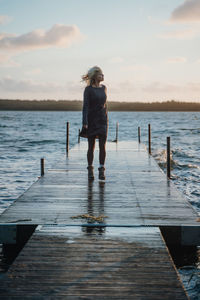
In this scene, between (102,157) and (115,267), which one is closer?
(115,267)

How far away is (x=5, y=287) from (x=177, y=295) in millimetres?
1493

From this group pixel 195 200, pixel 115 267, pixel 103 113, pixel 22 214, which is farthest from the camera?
pixel 195 200

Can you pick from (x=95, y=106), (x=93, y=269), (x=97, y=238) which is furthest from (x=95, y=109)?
(x=93, y=269)

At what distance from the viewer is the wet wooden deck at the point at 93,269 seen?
9.66 ft

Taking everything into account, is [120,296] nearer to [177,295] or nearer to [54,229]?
[177,295]

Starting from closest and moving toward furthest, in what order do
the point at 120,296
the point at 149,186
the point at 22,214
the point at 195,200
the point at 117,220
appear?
1. the point at 120,296
2. the point at 117,220
3. the point at 22,214
4. the point at 149,186
5. the point at 195,200

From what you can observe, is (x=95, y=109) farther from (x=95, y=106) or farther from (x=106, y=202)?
(x=106, y=202)

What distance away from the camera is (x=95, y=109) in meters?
7.16

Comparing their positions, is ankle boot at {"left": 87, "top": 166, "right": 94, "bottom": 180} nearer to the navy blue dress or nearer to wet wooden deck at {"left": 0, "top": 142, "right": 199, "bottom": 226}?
wet wooden deck at {"left": 0, "top": 142, "right": 199, "bottom": 226}

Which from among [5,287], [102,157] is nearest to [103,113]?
[102,157]

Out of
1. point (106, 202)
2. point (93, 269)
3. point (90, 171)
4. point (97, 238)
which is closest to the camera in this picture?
point (93, 269)

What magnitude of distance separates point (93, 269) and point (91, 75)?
4.45 metres

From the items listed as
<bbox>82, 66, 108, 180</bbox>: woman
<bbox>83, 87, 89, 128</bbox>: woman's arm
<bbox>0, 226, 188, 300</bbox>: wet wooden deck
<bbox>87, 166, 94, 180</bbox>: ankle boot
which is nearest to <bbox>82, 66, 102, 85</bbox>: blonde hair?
<bbox>82, 66, 108, 180</bbox>: woman

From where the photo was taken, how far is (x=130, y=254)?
12.4 ft
